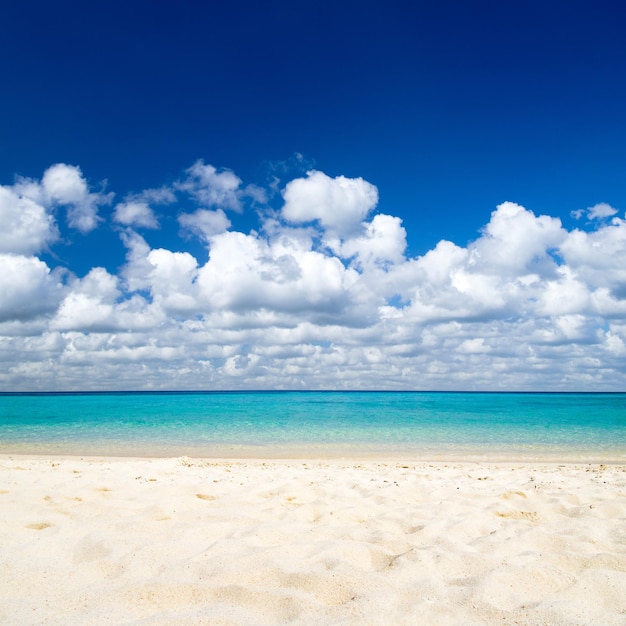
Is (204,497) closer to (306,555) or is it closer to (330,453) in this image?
(306,555)

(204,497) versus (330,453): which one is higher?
(204,497)

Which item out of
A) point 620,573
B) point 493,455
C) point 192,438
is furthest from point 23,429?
point 620,573

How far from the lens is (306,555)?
471 cm

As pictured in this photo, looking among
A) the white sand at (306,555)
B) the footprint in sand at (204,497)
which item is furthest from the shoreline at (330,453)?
the footprint in sand at (204,497)

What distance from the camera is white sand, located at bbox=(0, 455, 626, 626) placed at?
3.59m

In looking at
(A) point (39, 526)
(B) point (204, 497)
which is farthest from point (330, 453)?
(A) point (39, 526)

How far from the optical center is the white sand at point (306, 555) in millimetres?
3590

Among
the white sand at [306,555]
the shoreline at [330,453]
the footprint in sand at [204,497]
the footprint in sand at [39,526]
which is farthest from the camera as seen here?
the shoreline at [330,453]

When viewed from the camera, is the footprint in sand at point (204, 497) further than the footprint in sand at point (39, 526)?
Yes

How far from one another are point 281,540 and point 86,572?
2060 mm

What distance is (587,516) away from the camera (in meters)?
6.29

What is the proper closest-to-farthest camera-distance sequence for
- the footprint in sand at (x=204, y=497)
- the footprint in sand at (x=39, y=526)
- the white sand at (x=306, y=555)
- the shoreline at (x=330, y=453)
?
1. the white sand at (x=306, y=555)
2. the footprint in sand at (x=39, y=526)
3. the footprint in sand at (x=204, y=497)
4. the shoreline at (x=330, y=453)

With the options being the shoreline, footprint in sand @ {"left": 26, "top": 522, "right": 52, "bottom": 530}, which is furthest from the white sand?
the shoreline

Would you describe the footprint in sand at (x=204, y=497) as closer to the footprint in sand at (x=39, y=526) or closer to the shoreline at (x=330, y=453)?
the footprint in sand at (x=39, y=526)
